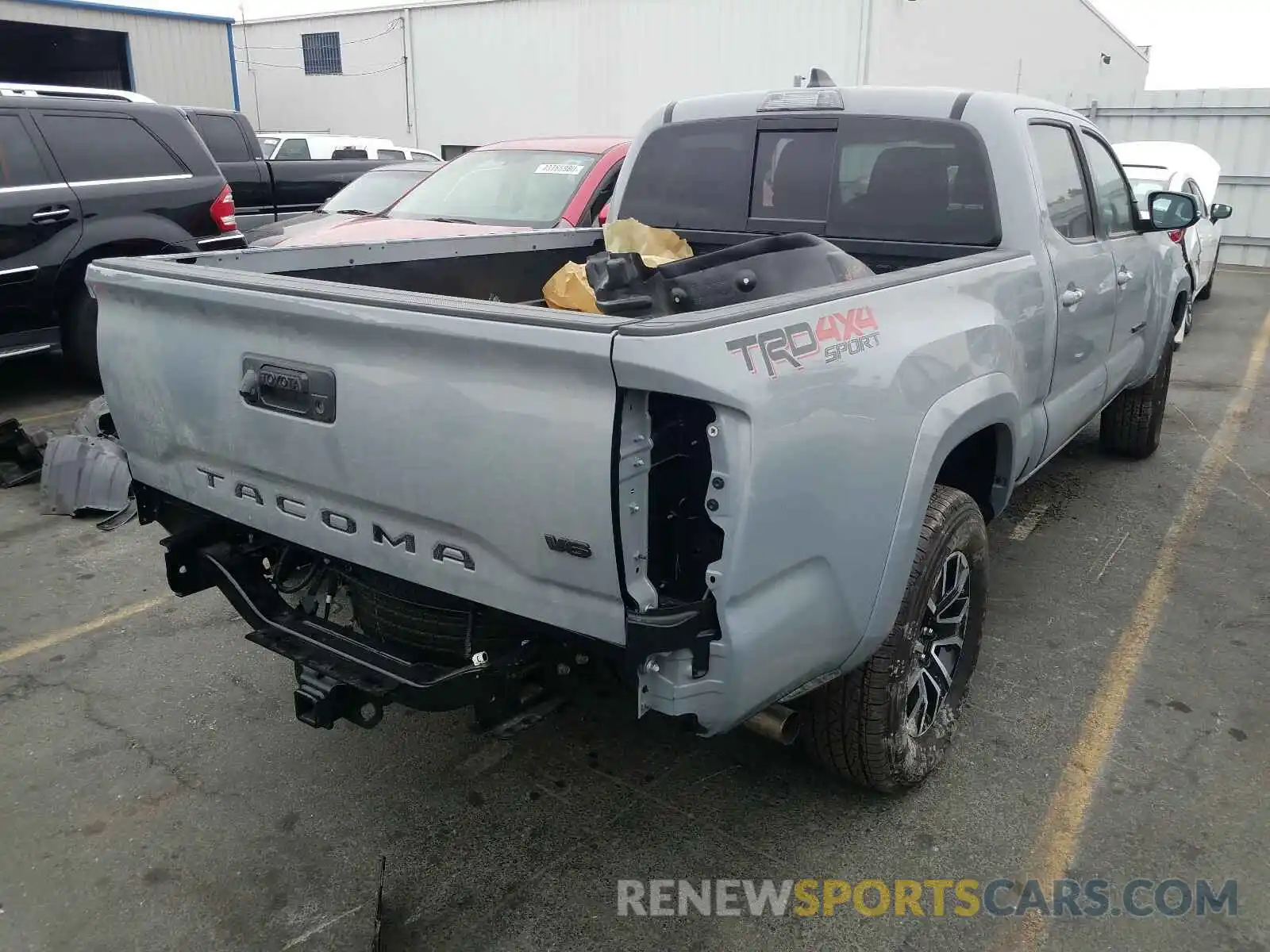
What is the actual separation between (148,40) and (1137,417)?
20544 millimetres

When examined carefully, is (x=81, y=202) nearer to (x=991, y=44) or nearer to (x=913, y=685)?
(x=913, y=685)

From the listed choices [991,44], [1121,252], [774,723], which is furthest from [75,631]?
[991,44]

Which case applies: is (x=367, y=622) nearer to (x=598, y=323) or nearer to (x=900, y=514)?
(x=598, y=323)

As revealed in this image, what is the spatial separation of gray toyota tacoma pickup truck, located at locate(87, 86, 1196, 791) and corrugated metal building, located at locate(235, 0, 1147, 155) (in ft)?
52.1

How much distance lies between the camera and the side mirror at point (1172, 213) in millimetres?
4590

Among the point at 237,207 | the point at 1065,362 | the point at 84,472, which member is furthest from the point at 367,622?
the point at 237,207

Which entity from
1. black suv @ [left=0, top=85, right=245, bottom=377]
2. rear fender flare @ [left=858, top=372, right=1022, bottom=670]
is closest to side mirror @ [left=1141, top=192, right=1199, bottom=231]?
rear fender flare @ [left=858, top=372, right=1022, bottom=670]

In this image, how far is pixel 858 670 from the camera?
261cm

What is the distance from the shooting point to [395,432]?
2.24 m

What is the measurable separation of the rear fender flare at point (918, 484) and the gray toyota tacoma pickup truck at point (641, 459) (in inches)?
0.4

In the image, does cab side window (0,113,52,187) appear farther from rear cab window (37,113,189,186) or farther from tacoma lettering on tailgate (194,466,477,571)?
tacoma lettering on tailgate (194,466,477,571)

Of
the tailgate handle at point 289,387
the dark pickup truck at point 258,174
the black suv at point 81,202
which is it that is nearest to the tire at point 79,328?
the black suv at point 81,202

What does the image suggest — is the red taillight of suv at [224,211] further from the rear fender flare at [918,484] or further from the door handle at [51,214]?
the rear fender flare at [918,484]

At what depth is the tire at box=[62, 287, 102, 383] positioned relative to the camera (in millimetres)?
6961
